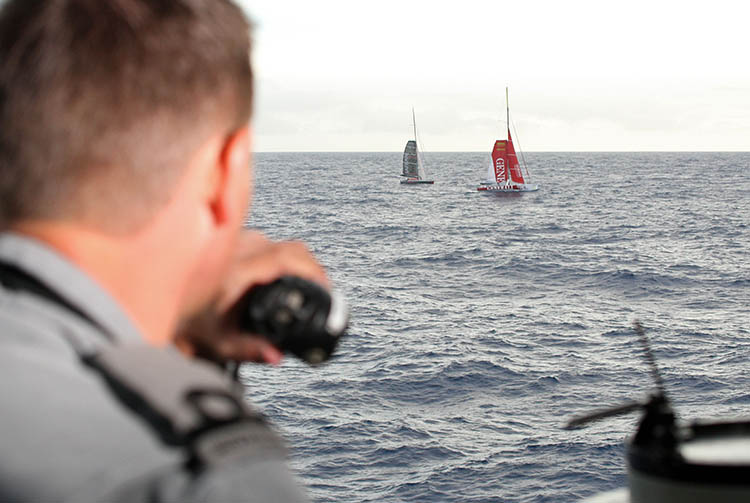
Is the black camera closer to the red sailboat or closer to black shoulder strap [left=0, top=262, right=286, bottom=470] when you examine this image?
black shoulder strap [left=0, top=262, right=286, bottom=470]

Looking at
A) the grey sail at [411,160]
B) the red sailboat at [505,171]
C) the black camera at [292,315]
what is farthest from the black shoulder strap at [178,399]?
the grey sail at [411,160]

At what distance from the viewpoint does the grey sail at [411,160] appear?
86625mm

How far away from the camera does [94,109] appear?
806 mm

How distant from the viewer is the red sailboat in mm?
68375

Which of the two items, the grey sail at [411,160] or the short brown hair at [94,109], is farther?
the grey sail at [411,160]

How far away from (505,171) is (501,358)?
5048cm

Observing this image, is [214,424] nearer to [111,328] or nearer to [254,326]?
[111,328]

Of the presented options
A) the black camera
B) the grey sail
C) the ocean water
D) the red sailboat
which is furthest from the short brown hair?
the grey sail

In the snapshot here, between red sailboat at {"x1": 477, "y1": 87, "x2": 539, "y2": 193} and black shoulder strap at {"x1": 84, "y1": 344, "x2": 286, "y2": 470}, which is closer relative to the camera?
black shoulder strap at {"x1": 84, "y1": 344, "x2": 286, "y2": 470}

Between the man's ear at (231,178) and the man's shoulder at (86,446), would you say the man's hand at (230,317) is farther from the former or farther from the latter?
the man's shoulder at (86,446)

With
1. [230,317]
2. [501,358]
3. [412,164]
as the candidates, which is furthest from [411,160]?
[230,317]

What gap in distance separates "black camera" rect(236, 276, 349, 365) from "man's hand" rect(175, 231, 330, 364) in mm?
19

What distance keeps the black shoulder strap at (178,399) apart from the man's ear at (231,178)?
167mm

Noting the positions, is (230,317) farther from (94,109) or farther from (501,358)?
(501,358)
